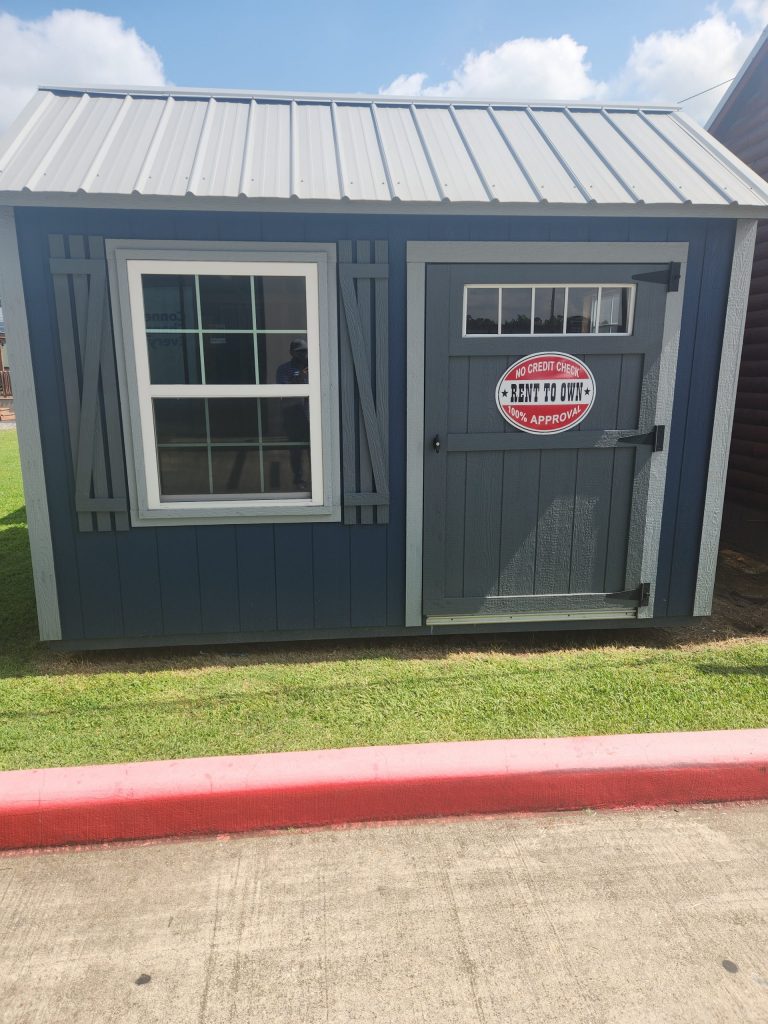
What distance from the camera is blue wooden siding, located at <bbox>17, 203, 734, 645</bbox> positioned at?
3719mm

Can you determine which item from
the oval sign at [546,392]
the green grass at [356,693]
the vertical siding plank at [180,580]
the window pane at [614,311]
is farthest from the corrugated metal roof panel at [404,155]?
the green grass at [356,693]

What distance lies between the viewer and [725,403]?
13.8 feet

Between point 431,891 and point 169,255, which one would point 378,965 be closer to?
point 431,891

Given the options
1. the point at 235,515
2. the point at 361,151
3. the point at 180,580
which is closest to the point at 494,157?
the point at 361,151

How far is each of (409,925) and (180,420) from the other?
288 cm

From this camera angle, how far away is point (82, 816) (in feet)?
8.58

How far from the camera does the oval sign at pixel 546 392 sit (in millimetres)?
4008

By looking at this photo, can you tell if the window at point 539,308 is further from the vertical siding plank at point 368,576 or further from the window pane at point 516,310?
the vertical siding plank at point 368,576

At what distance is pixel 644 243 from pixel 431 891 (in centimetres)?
360

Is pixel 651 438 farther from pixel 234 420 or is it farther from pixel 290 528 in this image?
pixel 234 420

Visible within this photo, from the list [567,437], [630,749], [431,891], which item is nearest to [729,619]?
[567,437]

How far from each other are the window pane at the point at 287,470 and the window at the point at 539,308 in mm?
1244

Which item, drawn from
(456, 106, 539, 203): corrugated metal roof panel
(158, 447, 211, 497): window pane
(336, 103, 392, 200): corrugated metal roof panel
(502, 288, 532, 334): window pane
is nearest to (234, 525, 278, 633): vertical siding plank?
(158, 447, 211, 497): window pane

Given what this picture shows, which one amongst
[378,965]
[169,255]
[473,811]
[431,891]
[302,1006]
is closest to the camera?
[302,1006]
